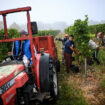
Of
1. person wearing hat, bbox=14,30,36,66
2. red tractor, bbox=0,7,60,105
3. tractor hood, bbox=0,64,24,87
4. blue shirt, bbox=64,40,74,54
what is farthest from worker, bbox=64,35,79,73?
tractor hood, bbox=0,64,24,87

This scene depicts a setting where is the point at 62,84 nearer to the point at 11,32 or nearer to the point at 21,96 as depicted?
the point at 21,96

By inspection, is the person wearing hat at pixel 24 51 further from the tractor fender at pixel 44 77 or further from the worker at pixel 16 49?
the tractor fender at pixel 44 77

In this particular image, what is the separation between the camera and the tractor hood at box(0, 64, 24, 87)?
2474mm

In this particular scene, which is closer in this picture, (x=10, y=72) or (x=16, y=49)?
(x=10, y=72)

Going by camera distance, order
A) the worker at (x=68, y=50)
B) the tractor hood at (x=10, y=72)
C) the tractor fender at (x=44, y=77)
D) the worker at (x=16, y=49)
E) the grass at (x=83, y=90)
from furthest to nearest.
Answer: the worker at (x=68, y=50), the grass at (x=83, y=90), the worker at (x=16, y=49), the tractor fender at (x=44, y=77), the tractor hood at (x=10, y=72)

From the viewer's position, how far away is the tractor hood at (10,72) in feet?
8.12

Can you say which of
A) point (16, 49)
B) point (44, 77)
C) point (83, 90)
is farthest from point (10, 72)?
point (83, 90)

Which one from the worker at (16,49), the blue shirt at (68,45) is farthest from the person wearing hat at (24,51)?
the blue shirt at (68,45)

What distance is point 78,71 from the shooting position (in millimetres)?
6547

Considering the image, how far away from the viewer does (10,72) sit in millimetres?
2725

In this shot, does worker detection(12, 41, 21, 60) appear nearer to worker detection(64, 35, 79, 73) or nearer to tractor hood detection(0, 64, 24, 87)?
tractor hood detection(0, 64, 24, 87)

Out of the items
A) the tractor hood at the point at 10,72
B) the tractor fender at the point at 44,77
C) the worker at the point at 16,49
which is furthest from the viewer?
the worker at the point at 16,49

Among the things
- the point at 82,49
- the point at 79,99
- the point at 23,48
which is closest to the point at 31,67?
the point at 23,48

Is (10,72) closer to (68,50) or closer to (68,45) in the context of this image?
(68,45)
